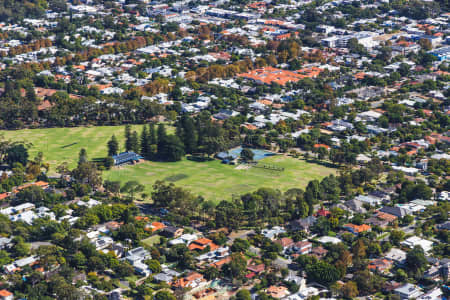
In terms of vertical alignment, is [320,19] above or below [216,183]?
above

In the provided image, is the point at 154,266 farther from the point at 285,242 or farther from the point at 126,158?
the point at 126,158

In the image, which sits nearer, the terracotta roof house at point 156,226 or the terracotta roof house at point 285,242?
the terracotta roof house at point 285,242

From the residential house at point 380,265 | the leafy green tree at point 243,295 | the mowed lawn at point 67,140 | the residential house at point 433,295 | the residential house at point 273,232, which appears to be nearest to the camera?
the leafy green tree at point 243,295

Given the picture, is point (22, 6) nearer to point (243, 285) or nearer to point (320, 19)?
point (320, 19)

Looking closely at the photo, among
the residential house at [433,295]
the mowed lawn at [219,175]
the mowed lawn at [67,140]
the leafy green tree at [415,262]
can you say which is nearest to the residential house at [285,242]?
the leafy green tree at [415,262]

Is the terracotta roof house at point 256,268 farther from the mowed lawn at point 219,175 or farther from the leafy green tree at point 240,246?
the mowed lawn at point 219,175

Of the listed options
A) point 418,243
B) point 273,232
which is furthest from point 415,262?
point 273,232


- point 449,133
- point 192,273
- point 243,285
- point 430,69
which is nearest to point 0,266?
point 192,273
